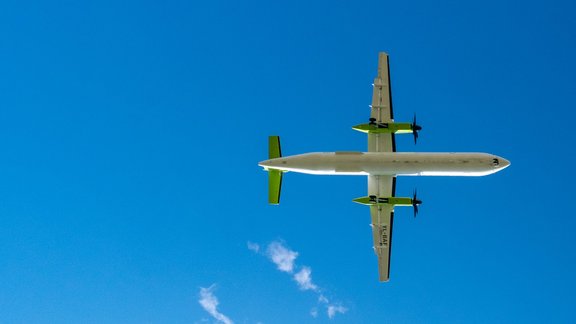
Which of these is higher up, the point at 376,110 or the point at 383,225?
the point at 376,110

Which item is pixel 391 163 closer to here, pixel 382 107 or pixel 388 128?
pixel 388 128

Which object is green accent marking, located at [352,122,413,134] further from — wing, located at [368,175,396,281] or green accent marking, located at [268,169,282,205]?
green accent marking, located at [268,169,282,205]

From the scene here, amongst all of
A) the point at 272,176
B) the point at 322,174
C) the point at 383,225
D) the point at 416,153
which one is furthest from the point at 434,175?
the point at 272,176

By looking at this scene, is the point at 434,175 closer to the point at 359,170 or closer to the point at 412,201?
the point at 412,201

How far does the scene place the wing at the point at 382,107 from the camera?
212ft

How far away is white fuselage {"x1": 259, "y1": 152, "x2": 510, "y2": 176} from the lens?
201 feet

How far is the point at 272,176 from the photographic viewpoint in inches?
2525

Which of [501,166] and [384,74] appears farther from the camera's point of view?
[384,74]

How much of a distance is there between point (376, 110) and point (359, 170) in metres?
7.34

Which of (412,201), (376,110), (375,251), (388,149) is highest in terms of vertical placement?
(376,110)

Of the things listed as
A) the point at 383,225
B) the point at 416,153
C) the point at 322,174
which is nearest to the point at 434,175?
the point at 416,153

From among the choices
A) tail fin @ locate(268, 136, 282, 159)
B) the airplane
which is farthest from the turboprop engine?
tail fin @ locate(268, 136, 282, 159)

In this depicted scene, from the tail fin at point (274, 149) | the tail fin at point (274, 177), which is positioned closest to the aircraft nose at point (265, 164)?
the tail fin at point (274, 177)

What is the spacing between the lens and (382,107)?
214 feet
